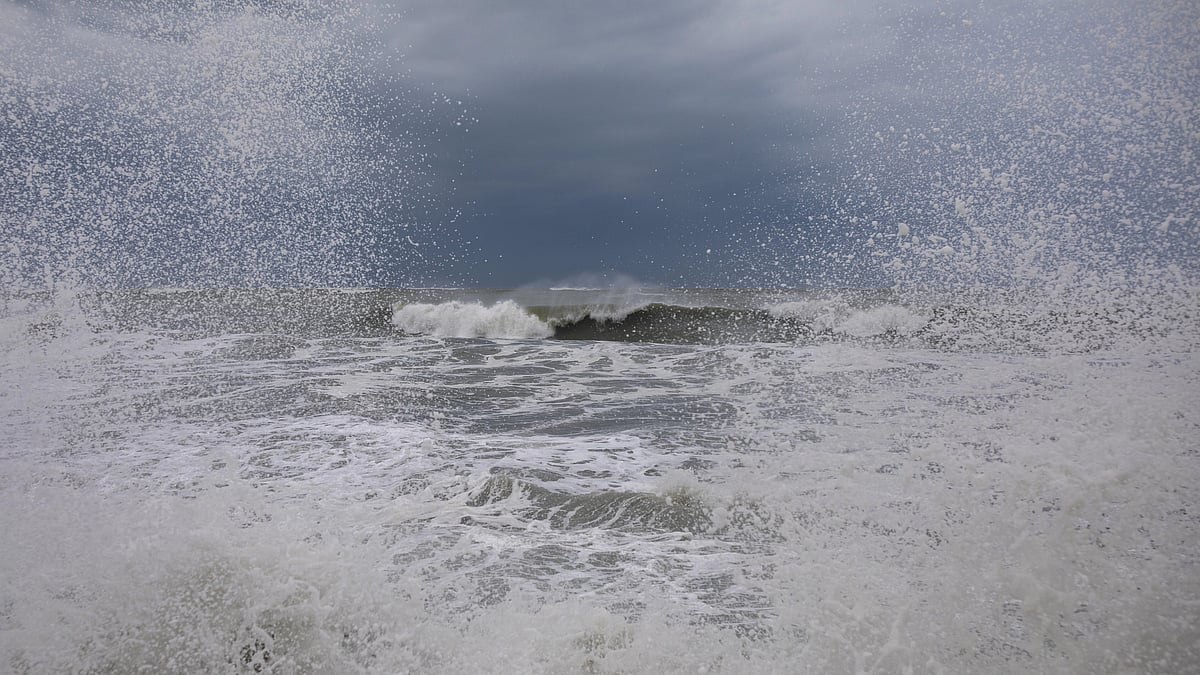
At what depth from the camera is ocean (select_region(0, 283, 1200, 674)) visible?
106 inches

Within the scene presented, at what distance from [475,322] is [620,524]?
16.8 meters

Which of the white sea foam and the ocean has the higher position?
the white sea foam

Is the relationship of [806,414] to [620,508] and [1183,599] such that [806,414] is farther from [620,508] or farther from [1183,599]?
[1183,599]

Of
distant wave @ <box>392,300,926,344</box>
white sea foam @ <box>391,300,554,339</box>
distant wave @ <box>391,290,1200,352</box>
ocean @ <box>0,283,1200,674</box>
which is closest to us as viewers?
ocean @ <box>0,283,1200,674</box>

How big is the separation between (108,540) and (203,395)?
5045 mm

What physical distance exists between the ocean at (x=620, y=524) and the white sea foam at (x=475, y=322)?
1115 cm

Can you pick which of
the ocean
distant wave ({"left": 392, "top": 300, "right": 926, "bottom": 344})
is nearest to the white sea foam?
distant wave ({"left": 392, "top": 300, "right": 926, "bottom": 344})

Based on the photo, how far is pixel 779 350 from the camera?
486 inches

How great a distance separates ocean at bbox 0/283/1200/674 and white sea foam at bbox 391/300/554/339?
11.1 meters

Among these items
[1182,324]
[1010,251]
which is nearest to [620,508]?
[1010,251]

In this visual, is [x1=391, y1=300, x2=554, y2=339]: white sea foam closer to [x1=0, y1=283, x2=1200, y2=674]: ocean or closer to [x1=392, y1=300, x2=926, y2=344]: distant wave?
[x1=392, y1=300, x2=926, y2=344]: distant wave

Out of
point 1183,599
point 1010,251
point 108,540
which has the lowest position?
point 1183,599

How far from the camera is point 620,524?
13.6 feet

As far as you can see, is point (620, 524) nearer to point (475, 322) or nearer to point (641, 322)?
point (475, 322)
